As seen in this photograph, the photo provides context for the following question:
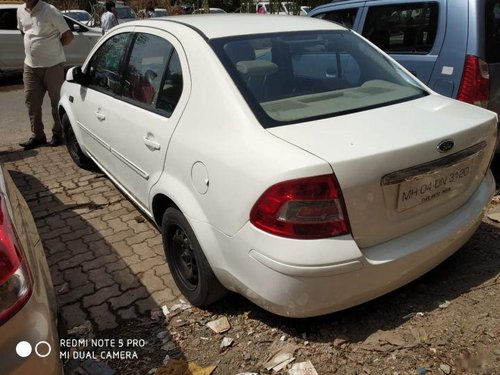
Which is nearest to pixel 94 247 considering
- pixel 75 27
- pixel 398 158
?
pixel 398 158

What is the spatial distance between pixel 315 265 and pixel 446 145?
876mm

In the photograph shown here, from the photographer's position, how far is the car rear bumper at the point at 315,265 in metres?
1.96

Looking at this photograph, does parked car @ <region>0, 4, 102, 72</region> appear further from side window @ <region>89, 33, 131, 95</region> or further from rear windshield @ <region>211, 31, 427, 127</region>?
rear windshield @ <region>211, 31, 427, 127</region>

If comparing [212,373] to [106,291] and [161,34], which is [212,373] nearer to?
[106,291]

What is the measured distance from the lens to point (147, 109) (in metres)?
2.96

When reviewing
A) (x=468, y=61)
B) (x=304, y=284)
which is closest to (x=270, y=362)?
(x=304, y=284)

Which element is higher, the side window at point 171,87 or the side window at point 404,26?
the side window at point 404,26

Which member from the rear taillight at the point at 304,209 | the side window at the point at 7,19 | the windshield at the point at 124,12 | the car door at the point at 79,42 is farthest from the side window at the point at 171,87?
the windshield at the point at 124,12

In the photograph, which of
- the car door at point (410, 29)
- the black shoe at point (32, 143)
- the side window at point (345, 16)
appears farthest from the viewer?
the black shoe at point (32, 143)

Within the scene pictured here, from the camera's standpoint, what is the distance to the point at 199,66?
8.31 ft

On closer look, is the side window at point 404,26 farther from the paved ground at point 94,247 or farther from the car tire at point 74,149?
the car tire at point 74,149

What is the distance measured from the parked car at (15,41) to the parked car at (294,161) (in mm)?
9415

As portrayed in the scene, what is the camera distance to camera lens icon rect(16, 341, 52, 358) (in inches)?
58.7

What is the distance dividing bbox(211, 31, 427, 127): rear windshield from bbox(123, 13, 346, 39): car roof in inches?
2.9
